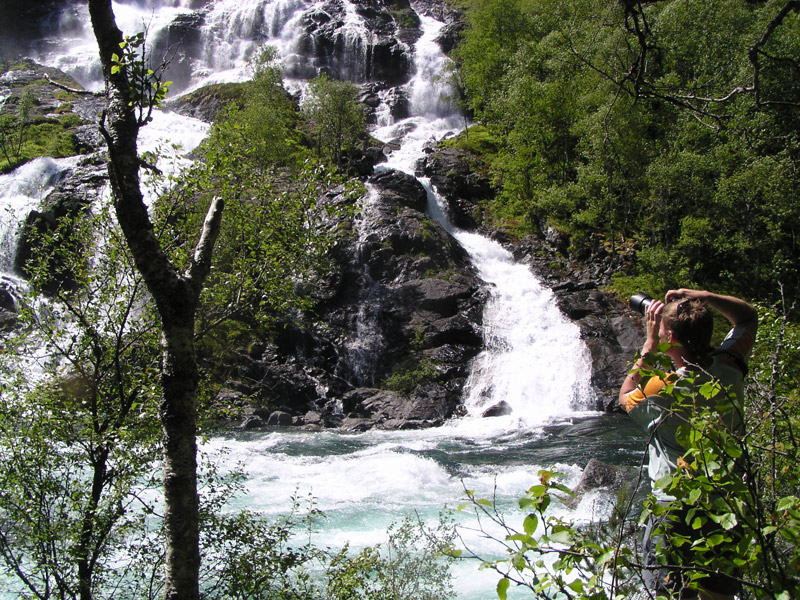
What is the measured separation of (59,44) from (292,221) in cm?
6504

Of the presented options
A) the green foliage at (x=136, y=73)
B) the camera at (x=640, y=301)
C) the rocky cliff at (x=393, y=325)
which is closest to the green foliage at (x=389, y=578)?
the camera at (x=640, y=301)

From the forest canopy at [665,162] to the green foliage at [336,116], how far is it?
884 centimetres

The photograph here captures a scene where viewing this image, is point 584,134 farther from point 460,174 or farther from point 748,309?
point 748,309

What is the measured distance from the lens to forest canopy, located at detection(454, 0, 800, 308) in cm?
2170

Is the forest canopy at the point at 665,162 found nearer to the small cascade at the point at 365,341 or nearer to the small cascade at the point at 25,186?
the small cascade at the point at 365,341

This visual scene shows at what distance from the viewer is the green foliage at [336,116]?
113 feet

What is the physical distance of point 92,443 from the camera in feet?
16.8

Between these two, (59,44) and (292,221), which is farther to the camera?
(59,44)

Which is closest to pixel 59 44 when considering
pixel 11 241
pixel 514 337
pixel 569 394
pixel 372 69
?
pixel 372 69

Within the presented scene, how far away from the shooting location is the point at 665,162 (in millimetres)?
22953

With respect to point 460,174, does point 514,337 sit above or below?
below

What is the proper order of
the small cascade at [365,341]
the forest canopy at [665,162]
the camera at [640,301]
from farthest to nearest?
the small cascade at [365,341] → the forest canopy at [665,162] → the camera at [640,301]

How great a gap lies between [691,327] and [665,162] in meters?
22.8

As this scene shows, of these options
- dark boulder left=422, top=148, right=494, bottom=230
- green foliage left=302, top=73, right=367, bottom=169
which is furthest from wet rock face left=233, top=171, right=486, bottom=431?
green foliage left=302, top=73, right=367, bottom=169
